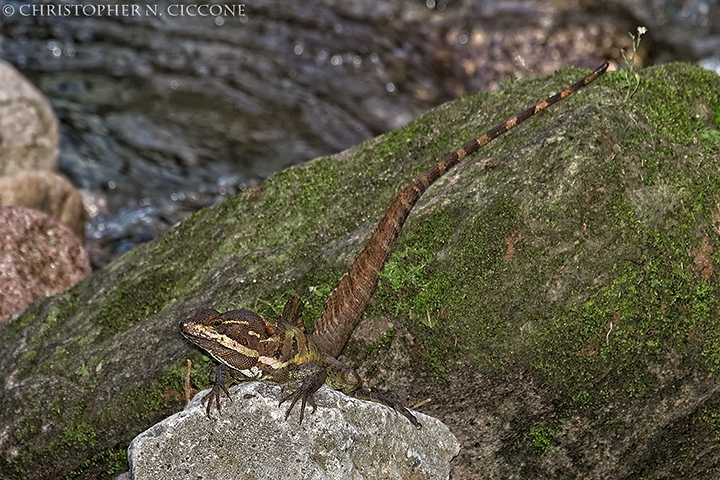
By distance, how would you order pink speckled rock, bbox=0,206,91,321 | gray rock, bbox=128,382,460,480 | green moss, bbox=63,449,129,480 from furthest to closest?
1. pink speckled rock, bbox=0,206,91,321
2. green moss, bbox=63,449,129,480
3. gray rock, bbox=128,382,460,480

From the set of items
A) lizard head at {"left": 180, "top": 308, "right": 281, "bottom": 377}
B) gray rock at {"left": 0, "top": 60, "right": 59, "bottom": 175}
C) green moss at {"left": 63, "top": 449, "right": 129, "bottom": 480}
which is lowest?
gray rock at {"left": 0, "top": 60, "right": 59, "bottom": 175}

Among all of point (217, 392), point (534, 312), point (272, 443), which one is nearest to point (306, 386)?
point (272, 443)

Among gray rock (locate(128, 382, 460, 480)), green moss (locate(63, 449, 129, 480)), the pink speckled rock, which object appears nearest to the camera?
gray rock (locate(128, 382, 460, 480))

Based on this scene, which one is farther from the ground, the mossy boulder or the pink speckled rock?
the mossy boulder

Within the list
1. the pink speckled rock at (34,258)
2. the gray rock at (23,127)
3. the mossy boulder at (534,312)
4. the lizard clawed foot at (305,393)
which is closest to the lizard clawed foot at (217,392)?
the lizard clawed foot at (305,393)

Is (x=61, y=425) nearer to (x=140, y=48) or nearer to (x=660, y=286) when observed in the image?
(x=660, y=286)

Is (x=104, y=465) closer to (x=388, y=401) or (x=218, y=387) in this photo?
(x=218, y=387)

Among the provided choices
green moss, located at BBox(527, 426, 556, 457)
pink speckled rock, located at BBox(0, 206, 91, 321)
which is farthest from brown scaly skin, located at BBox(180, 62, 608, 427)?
pink speckled rock, located at BBox(0, 206, 91, 321)

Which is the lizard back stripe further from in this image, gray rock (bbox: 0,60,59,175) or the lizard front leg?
gray rock (bbox: 0,60,59,175)

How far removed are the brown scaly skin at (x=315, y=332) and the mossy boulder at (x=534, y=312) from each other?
0.13 meters

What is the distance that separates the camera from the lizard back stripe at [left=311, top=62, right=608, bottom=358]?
16.7 feet

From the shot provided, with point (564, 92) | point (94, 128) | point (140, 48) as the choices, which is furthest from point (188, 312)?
point (140, 48)

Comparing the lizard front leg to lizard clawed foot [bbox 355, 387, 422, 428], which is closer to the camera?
the lizard front leg

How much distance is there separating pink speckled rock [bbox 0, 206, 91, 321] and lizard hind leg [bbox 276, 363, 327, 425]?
3.92 meters
